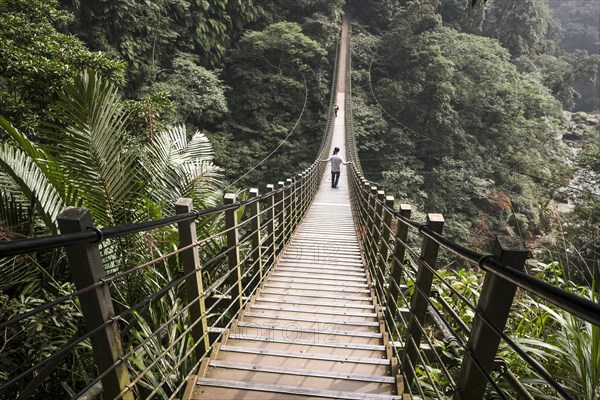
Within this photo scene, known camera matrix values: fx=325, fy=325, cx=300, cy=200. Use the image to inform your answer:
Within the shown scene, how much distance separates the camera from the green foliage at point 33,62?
351 cm

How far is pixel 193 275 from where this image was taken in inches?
57.7

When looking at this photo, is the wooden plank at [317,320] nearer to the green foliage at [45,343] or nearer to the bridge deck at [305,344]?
the bridge deck at [305,344]

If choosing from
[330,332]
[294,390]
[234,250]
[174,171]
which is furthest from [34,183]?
[330,332]

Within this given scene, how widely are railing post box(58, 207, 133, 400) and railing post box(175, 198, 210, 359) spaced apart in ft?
1.50

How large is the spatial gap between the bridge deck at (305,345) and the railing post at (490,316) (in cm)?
62

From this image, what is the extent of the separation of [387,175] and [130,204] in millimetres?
11194

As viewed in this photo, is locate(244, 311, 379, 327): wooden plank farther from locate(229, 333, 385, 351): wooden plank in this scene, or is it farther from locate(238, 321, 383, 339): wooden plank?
locate(229, 333, 385, 351): wooden plank

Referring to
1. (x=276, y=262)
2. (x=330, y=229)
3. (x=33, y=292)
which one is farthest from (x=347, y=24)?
(x=33, y=292)

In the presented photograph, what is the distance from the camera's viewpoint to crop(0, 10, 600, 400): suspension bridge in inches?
32.2

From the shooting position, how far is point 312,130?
15.1 meters

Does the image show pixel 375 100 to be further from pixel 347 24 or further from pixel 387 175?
pixel 347 24

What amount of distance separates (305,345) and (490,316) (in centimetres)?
121

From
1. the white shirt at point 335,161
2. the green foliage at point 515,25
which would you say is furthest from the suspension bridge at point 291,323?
the green foliage at point 515,25

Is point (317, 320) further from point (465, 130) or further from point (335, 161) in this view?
point (465, 130)
